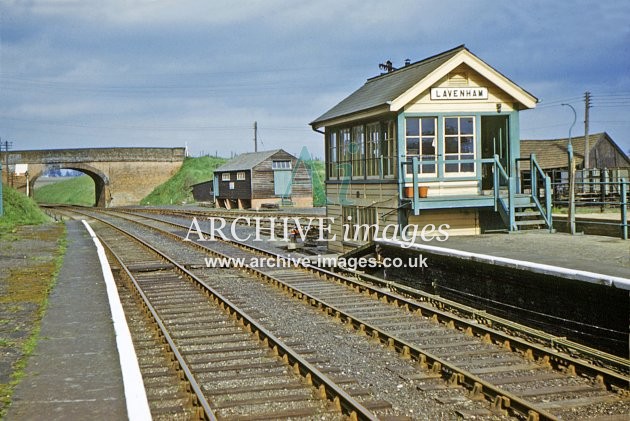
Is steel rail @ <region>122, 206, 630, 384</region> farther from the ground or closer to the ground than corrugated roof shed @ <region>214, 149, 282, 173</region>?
closer to the ground

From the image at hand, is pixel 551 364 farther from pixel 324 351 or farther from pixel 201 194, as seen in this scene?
pixel 201 194

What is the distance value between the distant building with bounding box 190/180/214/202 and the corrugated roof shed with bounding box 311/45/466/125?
128ft

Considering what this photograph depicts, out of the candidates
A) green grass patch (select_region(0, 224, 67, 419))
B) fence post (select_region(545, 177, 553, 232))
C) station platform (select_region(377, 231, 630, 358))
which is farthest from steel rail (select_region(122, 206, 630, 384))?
green grass patch (select_region(0, 224, 67, 419))

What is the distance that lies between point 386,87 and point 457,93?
7.34 ft

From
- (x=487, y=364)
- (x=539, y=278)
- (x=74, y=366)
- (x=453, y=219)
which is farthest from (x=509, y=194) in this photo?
(x=74, y=366)

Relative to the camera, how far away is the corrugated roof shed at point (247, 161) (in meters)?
48.1

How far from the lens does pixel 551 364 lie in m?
7.27

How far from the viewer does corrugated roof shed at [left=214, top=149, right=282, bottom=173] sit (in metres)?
48.1

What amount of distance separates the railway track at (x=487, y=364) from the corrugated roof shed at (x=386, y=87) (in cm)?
517

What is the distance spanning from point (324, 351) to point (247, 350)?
3.14 ft

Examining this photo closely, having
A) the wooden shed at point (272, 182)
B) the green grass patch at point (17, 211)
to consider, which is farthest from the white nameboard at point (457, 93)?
the wooden shed at point (272, 182)

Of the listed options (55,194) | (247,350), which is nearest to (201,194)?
(55,194)

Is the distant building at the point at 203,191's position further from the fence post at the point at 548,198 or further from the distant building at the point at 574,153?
the fence post at the point at 548,198

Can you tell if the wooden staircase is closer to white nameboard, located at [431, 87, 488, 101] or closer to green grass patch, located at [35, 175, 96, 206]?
white nameboard, located at [431, 87, 488, 101]
